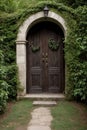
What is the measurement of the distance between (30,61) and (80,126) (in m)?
3.83

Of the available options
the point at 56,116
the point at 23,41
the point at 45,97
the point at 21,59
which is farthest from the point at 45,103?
the point at 23,41

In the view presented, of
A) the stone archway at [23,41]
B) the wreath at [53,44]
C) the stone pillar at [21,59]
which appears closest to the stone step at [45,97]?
the stone pillar at [21,59]

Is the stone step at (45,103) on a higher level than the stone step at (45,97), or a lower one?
lower

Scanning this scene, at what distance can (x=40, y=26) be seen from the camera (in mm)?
8812

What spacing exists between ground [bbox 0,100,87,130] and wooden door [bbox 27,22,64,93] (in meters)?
1.13

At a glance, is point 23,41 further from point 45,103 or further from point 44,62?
point 45,103

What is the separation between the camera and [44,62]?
345 inches

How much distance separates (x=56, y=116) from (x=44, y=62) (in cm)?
292

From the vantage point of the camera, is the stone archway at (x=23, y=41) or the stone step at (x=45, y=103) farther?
the stone archway at (x=23, y=41)

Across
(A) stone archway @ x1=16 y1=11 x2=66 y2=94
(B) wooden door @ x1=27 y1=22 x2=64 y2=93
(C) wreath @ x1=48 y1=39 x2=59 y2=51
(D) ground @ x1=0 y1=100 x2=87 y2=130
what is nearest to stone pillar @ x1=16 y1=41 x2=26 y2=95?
(A) stone archway @ x1=16 y1=11 x2=66 y2=94

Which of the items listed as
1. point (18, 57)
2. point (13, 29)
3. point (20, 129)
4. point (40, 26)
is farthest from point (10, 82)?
point (20, 129)

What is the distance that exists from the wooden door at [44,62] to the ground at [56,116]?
1134 mm

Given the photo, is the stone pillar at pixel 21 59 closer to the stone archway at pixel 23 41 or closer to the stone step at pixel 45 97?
the stone archway at pixel 23 41

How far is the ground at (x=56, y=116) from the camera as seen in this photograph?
17.9ft
